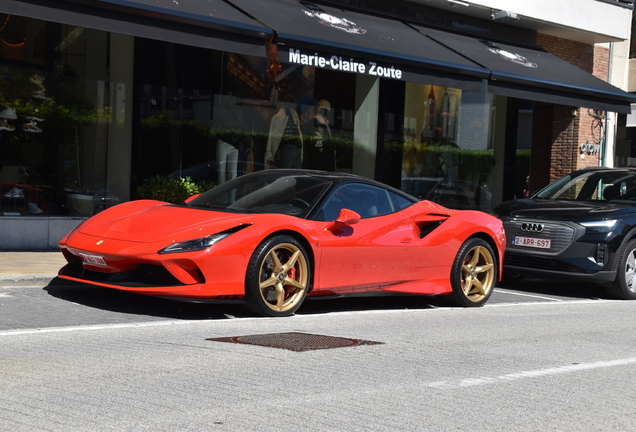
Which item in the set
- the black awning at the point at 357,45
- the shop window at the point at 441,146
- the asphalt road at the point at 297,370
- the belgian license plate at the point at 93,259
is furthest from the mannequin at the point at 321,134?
the belgian license plate at the point at 93,259

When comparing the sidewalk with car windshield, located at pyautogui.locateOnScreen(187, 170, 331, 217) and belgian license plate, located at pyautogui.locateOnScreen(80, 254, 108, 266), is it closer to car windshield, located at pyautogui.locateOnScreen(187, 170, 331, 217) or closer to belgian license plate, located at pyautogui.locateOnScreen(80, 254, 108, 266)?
belgian license plate, located at pyautogui.locateOnScreen(80, 254, 108, 266)

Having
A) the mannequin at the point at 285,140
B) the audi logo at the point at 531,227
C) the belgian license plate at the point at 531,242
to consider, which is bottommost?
the belgian license plate at the point at 531,242

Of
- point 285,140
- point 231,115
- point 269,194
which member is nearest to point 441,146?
point 285,140

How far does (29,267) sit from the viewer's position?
9406mm

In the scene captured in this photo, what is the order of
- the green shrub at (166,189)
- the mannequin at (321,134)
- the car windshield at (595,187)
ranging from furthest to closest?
the mannequin at (321,134) → the green shrub at (166,189) → the car windshield at (595,187)

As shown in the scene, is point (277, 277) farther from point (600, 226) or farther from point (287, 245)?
point (600, 226)

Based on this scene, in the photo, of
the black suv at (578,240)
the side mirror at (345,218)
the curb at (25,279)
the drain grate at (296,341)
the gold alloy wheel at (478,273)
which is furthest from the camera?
the black suv at (578,240)

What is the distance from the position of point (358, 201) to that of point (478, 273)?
1.95 m

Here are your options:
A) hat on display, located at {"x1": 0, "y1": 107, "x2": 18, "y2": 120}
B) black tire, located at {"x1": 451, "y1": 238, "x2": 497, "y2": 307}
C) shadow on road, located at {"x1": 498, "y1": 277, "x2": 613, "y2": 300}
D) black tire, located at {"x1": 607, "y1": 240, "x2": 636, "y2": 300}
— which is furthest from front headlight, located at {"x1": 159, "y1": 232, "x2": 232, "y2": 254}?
hat on display, located at {"x1": 0, "y1": 107, "x2": 18, "y2": 120}

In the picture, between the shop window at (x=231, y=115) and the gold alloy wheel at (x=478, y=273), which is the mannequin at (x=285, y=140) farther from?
the gold alloy wheel at (x=478, y=273)

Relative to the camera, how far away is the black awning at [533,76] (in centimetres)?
1521

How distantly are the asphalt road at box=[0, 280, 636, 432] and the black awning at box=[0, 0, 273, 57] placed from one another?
3336 millimetres

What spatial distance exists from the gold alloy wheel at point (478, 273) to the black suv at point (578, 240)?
5.83 ft

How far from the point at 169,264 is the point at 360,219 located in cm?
217
